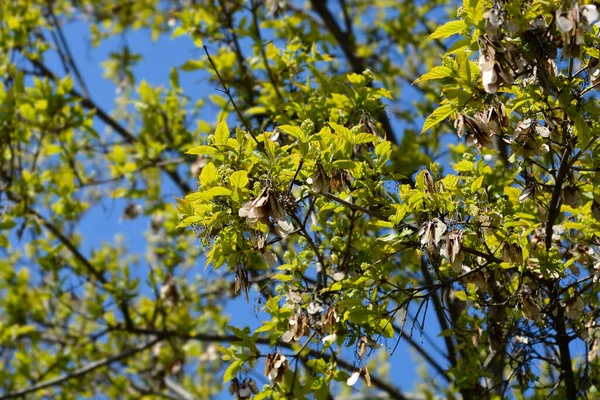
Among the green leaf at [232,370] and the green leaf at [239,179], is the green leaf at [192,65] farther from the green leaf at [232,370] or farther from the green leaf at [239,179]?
the green leaf at [239,179]

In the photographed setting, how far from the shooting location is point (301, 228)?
2.59 meters

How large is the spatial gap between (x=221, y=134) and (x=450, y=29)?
853 mm

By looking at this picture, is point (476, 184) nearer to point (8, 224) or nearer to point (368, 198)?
point (368, 198)

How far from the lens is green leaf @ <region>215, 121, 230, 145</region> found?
2.36m

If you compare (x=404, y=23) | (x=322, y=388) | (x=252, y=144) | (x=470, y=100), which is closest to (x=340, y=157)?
(x=252, y=144)

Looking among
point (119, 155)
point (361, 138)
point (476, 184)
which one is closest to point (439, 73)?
point (361, 138)

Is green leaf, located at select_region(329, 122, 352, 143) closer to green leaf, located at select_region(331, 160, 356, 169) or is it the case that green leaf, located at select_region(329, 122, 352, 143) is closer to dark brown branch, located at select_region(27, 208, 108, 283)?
green leaf, located at select_region(331, 160, 356, 169)

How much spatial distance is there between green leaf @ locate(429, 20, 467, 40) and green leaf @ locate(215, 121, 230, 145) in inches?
29.9

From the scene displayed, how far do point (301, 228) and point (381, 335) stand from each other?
0.58m

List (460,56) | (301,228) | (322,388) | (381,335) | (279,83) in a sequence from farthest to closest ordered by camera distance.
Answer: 1. (279,83)
2. (322,388)
3. (381,335)
4. (301,228)
5. (460,56)

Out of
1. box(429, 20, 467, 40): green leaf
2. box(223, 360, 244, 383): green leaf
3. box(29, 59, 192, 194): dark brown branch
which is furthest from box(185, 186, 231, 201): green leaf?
Answer: box(29, 59, 192, 194): dark brown branch

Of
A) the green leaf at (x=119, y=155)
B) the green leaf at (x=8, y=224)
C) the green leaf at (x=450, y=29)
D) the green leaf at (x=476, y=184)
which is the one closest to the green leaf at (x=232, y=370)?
the green leaf at (x=476, y=184)

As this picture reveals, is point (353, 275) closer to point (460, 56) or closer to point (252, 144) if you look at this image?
point (252, 144)

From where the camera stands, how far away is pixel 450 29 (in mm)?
2324
